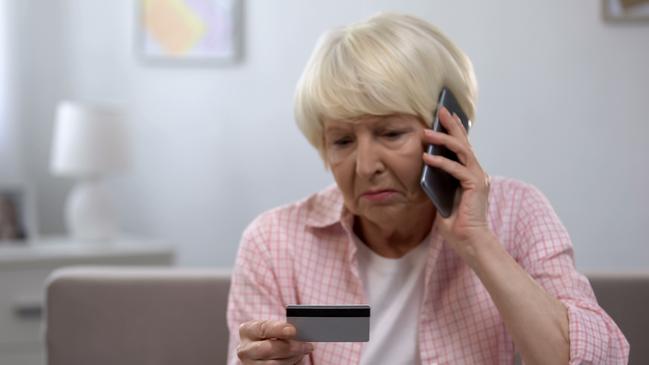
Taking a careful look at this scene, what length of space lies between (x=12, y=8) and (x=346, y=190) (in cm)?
237

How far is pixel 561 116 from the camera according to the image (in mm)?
2338

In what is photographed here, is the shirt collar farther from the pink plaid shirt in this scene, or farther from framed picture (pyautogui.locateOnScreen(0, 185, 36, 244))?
framed picture (pyautogui.locateOnScreen(0, 185, 36, 244))

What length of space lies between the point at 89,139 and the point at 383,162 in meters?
1.89

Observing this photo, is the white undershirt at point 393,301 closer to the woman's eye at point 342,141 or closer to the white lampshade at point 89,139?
the woman's eye at point 342,141

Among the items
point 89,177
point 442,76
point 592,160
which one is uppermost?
point 442,76

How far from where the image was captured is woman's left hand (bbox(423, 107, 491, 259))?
155cm

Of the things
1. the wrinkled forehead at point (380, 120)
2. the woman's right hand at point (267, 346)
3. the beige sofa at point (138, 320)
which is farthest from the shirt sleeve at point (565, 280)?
the beige sofa at point (138, 320)

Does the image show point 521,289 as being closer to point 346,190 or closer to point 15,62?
point 346,190

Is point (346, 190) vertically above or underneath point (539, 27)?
underneath

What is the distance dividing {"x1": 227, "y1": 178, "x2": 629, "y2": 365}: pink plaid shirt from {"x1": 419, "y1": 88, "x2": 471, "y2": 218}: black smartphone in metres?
0.10

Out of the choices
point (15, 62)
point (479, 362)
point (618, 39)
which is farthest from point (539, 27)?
point (15, 62)

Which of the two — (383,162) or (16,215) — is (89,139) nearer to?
(16,215)

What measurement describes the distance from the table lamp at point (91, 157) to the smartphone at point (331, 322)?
6.68ft

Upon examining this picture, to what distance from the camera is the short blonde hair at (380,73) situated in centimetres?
156
